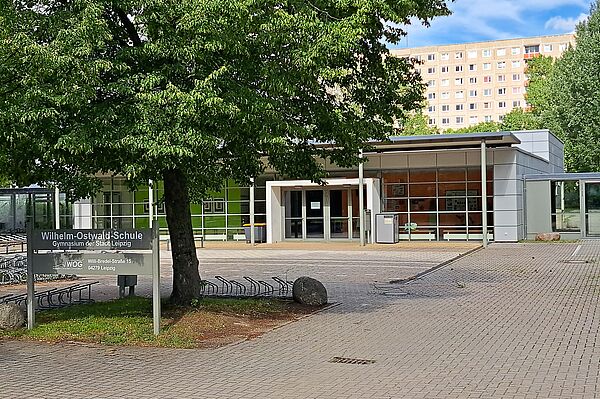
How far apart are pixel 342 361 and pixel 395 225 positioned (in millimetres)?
24110

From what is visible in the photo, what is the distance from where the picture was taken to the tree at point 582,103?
46.0 meters

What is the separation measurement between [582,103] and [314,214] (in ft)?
67.0

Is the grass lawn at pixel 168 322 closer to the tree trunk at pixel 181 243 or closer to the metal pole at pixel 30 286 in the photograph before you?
the metal pole at pixel 30 286

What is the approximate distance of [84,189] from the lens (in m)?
12.7

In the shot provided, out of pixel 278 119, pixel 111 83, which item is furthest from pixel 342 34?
pixel 111 83

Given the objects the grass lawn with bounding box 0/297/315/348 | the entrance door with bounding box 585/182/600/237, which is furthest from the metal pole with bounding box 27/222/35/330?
the entrance door with bounding box 585/182/600/237

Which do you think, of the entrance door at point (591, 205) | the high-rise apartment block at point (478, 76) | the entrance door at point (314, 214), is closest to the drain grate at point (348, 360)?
the entrance door at point (314, 214)

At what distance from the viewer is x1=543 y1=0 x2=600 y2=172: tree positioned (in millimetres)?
46000

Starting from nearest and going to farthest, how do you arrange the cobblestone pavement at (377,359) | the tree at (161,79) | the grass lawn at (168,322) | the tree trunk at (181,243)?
the cobblestone pavement at (377,359) → the tree at (161,79) → the grass lawn at (168,322) → the tree trunk at (181,243)

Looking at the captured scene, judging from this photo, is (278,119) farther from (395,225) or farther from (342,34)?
(395,225)

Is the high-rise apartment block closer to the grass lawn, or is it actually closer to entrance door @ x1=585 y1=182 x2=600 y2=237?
entrance door @ x1=585 y1=182 x2=600 y2=237

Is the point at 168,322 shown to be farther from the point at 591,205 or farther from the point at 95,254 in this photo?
the point at 591,205

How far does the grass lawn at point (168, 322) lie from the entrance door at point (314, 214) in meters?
21.1

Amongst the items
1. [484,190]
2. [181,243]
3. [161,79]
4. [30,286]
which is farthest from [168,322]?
[484,190]
